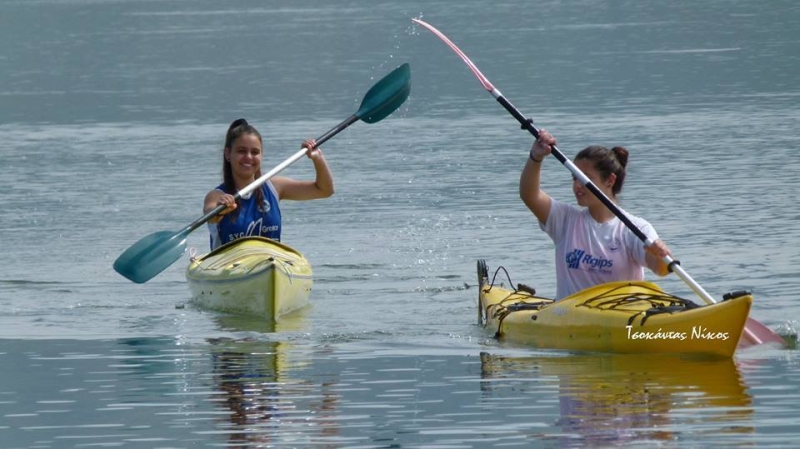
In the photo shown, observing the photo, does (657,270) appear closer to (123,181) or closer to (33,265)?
(33,265)

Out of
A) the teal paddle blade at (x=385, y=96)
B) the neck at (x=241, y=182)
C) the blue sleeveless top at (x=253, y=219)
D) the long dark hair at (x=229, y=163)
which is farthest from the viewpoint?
the teal paddle blade at (x=385, y=96)

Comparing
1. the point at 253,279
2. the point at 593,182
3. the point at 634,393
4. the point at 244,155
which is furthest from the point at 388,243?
the point at 634,393

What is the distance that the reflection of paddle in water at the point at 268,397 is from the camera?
345 inches

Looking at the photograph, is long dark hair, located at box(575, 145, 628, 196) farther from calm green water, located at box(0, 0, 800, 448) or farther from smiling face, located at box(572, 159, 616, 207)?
calm green water, located at box(0, 0, 800, 448)

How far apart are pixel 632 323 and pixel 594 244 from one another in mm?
536

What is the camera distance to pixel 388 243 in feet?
53.8

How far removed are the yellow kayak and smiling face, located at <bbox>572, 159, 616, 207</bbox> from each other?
20.1 inches

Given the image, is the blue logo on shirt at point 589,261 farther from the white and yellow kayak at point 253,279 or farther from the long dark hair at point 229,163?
the long dark hair at point 229,163

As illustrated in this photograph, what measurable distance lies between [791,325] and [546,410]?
3.03 m

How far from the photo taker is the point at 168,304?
13.9 metres

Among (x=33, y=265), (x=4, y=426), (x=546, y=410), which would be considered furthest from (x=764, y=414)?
(x=33, y=265)

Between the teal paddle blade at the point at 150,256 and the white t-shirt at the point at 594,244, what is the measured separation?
11.6ft

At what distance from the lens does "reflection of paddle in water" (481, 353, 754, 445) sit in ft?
28.3

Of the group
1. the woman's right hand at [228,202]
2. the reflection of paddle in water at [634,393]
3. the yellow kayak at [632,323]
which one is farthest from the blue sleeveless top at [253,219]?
the reflection of paddle in water at [634,393]
